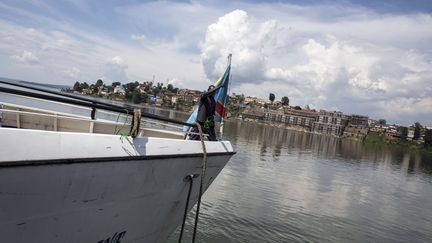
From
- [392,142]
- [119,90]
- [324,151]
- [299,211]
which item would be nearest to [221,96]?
[299,211]

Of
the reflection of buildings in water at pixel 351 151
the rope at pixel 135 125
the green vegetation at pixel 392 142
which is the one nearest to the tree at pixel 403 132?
the green vegetation at pixel 392 142

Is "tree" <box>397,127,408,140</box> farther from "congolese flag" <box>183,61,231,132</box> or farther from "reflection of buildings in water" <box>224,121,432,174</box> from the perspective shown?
"congolese flag" <box>183,61,231,132</box>

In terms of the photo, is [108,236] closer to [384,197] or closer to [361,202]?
[361,202]

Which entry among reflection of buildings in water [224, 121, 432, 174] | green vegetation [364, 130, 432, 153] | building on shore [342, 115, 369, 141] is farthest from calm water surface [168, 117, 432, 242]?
building on shore [342, 115, 369, 141]

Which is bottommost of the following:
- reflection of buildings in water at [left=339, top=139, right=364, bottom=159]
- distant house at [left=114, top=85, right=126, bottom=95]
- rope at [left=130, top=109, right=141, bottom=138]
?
reflection of buildings in water at [left=339, top=139, right=364, bottom=159]

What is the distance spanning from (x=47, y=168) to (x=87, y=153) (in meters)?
0.45

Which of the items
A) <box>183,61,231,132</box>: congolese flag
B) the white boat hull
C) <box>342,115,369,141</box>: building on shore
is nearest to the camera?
the white boat hull

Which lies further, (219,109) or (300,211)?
(300,211)

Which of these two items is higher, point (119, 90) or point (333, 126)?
point (119, 90)

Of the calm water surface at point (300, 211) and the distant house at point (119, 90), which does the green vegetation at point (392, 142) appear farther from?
the calm water surface at point (300, 211)

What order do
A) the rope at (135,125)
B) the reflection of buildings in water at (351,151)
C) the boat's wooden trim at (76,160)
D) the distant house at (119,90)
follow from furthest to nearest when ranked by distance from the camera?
the distant house at (119,90)
the reflection of buildings in water at (351,151)
the rope at (135,125)
the boat's wooden trim at (76,160)

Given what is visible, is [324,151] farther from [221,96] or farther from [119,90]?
[119,90]

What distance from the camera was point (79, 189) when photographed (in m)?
4.06

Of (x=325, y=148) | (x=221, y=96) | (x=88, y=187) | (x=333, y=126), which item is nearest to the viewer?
(x=88, y=187)
